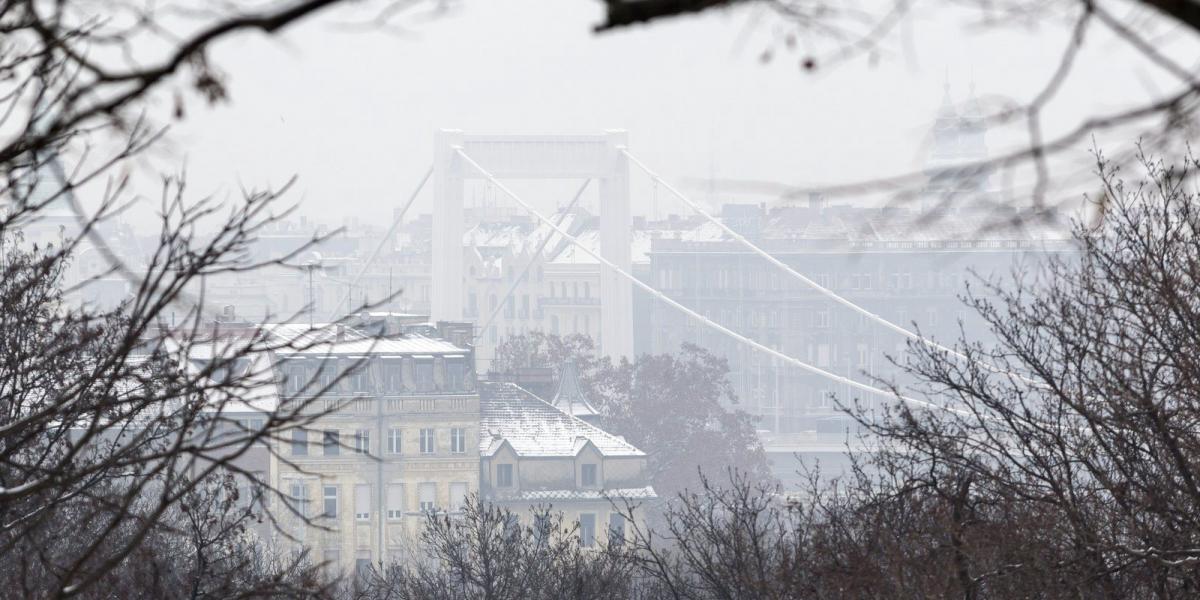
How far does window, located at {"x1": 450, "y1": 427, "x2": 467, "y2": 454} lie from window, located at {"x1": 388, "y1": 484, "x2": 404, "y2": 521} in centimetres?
134

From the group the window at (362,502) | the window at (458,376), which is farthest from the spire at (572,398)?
the window at (362,502)

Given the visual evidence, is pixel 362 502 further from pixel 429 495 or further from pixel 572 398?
pixel 572 398

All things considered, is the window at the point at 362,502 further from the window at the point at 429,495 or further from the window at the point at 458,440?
the window at the point at 458,440

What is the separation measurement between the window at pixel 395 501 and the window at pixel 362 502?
0.45m

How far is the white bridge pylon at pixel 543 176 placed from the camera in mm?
56562

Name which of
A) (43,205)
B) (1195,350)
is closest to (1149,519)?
(1195,350)

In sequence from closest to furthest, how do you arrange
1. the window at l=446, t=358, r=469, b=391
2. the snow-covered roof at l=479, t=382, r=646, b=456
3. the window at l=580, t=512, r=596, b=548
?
the window at l=580, t=512, r=596, b=548
the snow-covered roof at l=479, t=382, r=646, b=456
the window at l=446, t=358, r=469, b=391

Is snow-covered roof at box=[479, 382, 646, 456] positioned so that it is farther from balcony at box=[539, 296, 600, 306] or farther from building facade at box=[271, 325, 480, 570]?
balcony at box=[539, 296, 600, 306]

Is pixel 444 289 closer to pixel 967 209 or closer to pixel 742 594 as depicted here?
pixel 742 594

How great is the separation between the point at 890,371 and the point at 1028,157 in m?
71.5

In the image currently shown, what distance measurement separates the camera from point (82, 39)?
3.43 meters

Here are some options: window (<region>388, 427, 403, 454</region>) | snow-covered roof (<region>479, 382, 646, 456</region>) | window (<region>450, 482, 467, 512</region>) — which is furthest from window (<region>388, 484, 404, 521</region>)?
snow-covered roof (<region>479, 382, 646, 456</region>)

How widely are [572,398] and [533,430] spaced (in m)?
4.40

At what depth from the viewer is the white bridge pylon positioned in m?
56.6
